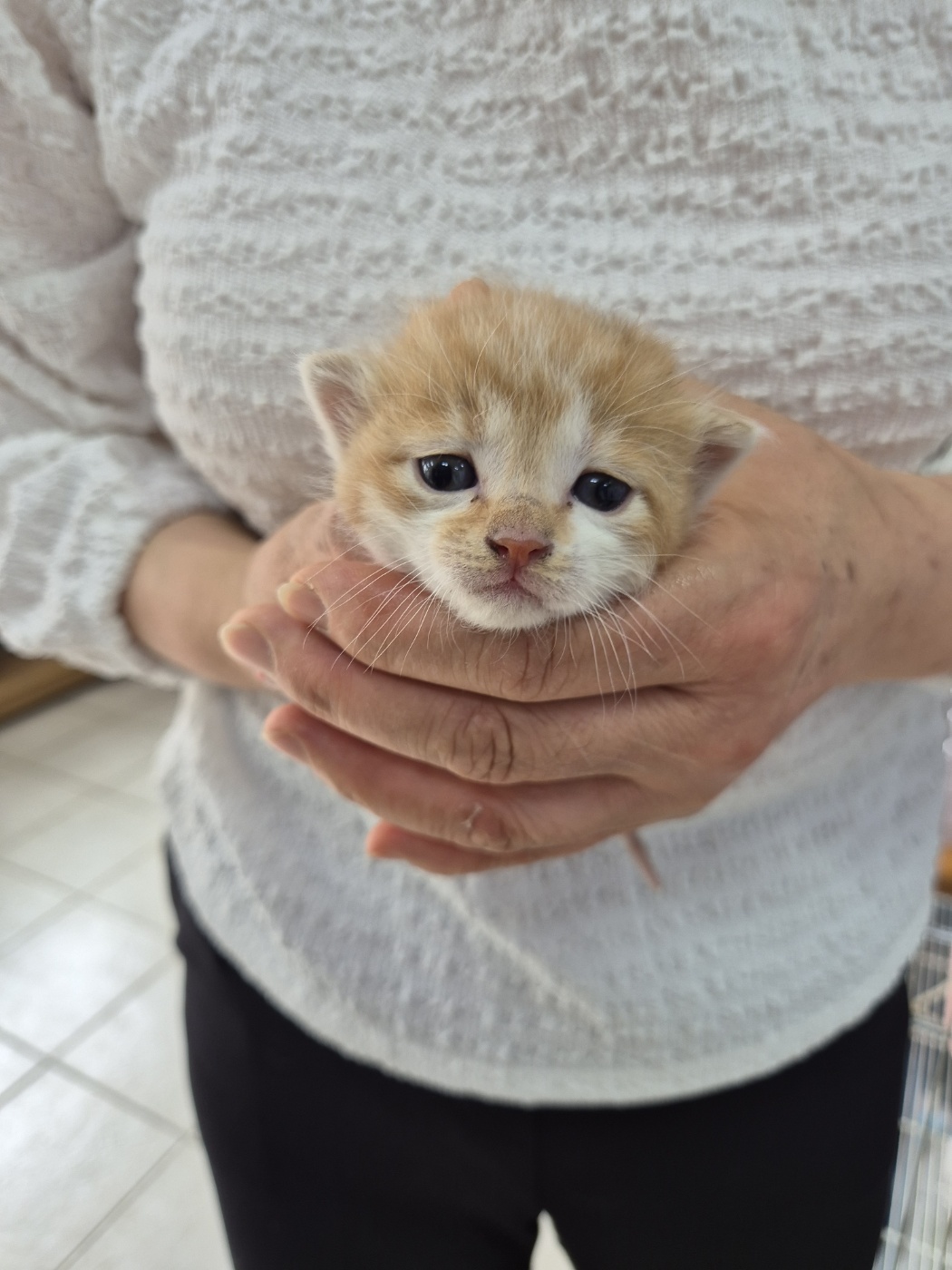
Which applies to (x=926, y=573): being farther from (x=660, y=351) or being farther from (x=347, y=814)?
(x=347, y=814)

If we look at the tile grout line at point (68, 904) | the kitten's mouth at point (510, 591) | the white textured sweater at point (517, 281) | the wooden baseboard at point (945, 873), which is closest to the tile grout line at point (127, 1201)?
the tile grout line at point (68, 904)

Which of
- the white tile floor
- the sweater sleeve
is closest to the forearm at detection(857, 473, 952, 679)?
the sweater sleeve

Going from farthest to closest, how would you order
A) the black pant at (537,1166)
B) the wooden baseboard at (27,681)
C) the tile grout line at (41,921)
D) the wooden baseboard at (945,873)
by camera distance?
the wooden baseboard at (27,681) → the tile grout line at (41,921) → the wooden baseboard at (945,873) → the black pant at (537,1166)

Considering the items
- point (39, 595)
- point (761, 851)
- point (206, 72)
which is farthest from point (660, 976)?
point (206, 72)

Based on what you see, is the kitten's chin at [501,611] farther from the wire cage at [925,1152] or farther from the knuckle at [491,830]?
the wire cage at [925,1152]

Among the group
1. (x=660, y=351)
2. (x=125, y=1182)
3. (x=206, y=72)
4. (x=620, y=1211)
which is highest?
Answer: (x=206, y=72)

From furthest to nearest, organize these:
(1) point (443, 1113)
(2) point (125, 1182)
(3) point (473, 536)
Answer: (2) point (125, 1182)
(1) point (443, 1113)
(3) point (473, 536)

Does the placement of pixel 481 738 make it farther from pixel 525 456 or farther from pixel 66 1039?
pixel 66 1039
